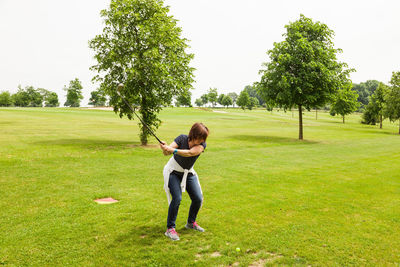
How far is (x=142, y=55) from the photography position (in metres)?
23.2

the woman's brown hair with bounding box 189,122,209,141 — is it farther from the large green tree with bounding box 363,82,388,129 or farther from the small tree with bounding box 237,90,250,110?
the small tree with bounding box 237,90,250,110

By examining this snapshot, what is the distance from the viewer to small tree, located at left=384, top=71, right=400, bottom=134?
49638mm

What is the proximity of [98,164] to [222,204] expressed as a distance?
9.28 metres

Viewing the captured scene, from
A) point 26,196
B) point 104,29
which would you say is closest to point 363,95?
point 104,29

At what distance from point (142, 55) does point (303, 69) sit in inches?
710

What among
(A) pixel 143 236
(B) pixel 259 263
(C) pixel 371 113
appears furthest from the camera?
(C) pixel 371 113

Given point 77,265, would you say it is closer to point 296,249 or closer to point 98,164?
point 296,249

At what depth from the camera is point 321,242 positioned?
651cm

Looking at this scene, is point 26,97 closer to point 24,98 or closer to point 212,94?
point 24,98

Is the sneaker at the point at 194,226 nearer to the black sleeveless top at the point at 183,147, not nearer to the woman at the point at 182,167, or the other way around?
the woman at the point at 182,167

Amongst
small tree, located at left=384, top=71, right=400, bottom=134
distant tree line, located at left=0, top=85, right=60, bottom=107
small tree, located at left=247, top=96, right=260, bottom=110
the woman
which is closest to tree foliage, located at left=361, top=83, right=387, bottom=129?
small tree, located at left=384, top=71, right=400, bottom=134

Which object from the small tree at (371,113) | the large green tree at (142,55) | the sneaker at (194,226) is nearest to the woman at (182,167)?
the sneaker at (194,226)

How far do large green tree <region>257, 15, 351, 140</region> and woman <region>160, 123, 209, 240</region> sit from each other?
26583 mm

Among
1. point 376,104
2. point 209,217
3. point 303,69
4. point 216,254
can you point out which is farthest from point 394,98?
point 216,254
